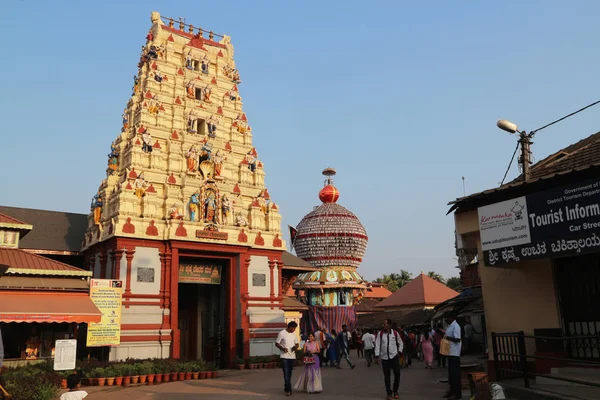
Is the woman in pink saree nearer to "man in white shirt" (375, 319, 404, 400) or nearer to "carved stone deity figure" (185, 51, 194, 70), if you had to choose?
"man in white shirt" (375, 319, 404, 400)

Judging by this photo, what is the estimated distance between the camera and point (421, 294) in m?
41.1

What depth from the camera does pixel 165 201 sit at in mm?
23234

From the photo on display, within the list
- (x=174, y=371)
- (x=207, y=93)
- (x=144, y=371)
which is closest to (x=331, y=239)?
(x=207, y=93)

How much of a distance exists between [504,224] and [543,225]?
103cm

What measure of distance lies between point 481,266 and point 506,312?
4.19 ft

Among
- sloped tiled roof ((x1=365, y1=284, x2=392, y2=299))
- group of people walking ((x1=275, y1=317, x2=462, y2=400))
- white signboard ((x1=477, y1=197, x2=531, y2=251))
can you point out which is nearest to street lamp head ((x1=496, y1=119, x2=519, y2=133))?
white signboard ((x1=477, y1=197, x2=531, y2=251))

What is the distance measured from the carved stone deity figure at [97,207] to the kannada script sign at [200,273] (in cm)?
444

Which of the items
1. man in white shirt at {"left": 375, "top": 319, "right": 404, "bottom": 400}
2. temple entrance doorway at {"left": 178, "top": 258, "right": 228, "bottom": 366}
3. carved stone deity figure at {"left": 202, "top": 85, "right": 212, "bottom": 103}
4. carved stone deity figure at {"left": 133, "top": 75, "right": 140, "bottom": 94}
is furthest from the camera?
carved stone deity figure at {"left": 202, "top": 85, "right": 212, "bottom": 103}

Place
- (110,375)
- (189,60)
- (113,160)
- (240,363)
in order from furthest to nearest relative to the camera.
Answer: (189,60) < (113,160) < (240,363) < (110,375)

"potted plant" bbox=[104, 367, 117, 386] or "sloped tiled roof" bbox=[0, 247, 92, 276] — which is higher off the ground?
"sloped tiled roof" bbox=[0, 247, 92, 276]

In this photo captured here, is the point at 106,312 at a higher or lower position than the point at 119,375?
higher

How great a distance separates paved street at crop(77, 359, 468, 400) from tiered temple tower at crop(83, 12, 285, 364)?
5.55 metres

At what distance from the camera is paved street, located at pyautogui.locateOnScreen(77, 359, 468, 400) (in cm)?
1261

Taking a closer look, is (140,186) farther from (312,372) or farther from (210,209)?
(312,372)
